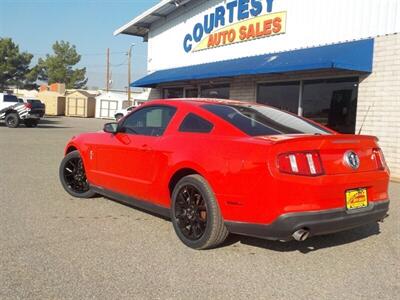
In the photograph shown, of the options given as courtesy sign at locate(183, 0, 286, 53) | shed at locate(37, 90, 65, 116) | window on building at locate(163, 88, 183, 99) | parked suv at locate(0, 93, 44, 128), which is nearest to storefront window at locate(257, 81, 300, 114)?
courtesy sign at locate(183, 0, 286, 53)

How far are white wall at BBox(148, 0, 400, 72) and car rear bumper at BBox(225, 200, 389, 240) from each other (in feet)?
22.0

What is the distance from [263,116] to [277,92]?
A: 8.15 metres

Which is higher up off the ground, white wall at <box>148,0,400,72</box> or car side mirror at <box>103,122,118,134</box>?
white wall at <box>148,0,400,72</box>

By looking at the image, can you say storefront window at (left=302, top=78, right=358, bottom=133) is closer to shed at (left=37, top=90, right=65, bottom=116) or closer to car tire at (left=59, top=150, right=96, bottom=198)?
car tire at (left=59, top=150, right=96, bottom=198)

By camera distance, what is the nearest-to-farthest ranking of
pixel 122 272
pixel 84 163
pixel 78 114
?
pixel 122 272 → pixel 84 163 → pixel 78 114

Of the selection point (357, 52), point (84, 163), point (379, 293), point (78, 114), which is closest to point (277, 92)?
point (357, 52)

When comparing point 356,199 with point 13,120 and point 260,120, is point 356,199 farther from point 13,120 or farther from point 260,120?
point 13,120

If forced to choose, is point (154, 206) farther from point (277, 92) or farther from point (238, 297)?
point (277, 92)

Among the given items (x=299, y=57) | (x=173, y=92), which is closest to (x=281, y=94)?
→ (x=299, y=57)

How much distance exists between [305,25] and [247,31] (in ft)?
7.93

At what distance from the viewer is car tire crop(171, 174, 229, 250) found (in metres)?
4.36

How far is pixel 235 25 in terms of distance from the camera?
1437 centimetres

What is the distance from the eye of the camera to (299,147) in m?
4.04

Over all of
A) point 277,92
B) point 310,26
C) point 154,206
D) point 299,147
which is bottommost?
point 154,206
